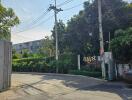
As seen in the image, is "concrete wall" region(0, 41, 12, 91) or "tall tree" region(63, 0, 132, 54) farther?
"tall tree" region(63, 0, 132, 54)

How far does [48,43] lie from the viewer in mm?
61469

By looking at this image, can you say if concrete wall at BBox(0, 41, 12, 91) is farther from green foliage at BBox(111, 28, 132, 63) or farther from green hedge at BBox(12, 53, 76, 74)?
green hedge at BBox(12, 53, 76, 74)

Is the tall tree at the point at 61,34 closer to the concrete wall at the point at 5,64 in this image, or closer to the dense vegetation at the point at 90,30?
the dense vegetation at the point at 90,30

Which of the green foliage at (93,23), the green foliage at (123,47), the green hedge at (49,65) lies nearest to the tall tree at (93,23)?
the green foliage at (93,23)

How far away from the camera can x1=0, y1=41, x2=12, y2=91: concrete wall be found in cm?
1700

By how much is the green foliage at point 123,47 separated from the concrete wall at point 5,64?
25.3 ft

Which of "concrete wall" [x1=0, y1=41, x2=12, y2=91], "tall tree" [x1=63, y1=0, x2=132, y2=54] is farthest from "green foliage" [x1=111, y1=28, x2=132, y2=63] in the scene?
"concrete wall" [x1=0, y1=41, x2=12, y2=91]

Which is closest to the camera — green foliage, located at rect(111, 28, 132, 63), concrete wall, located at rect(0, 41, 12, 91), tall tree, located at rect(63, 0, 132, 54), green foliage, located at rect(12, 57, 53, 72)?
concrete wall, located at rect(0, 41, 12, 91)

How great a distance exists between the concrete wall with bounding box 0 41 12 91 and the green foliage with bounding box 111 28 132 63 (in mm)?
7701

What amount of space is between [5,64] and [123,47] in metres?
8.27

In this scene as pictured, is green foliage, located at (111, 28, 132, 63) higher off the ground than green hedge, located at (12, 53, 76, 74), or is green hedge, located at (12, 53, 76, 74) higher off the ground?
green foliage, located at (111, 28, 132, 63)

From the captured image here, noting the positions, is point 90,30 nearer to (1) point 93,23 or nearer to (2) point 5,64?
(1) point 93,23

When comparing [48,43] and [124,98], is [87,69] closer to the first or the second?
[124,98]

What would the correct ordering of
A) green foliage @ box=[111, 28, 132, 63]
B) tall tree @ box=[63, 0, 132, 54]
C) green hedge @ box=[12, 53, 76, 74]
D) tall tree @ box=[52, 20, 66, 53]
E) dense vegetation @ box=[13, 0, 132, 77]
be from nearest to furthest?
1. green foliage @ box=[111, 28, 132, 63]
2. dense vegetation @ box=[13, 0, 132, 77]
3. tall tree @ box=[63, 0, 132, 54]
4. green hedge @ box=[12, 53, 76, 74]
5. tall tree @ box=[52, 20, 66, 53]
